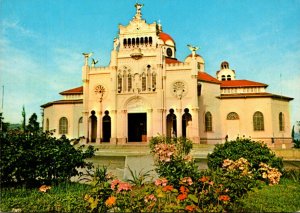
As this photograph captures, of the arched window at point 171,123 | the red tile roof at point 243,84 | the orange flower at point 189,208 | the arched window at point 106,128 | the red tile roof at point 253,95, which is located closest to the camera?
the orange flower at point 189,208

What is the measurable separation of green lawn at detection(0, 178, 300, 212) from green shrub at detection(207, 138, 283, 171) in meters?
2.13

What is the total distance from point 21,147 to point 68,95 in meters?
39.4

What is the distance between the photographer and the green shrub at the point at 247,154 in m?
11.4

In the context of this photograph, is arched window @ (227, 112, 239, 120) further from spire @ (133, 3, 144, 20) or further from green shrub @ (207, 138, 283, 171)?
green shrub @ (207, 138, 283, 171)

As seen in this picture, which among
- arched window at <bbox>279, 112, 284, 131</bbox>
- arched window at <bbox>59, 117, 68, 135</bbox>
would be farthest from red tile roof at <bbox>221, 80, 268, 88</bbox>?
arched window at <bbox>59, 117, 68, 135</bbox>

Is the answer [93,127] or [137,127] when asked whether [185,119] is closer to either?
[137,127]

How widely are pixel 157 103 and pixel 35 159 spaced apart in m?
30.9

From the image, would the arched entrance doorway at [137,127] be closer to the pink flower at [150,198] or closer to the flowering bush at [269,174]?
the flowering bush at [269,174]

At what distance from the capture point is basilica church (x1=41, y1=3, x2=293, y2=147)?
39844 mm

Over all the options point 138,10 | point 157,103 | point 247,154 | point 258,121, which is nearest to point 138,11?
point 138,10

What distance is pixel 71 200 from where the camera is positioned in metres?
7.30

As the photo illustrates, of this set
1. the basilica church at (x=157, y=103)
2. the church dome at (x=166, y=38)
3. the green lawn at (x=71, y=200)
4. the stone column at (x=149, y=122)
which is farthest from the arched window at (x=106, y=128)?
the green lawn at (x=71, y=200)

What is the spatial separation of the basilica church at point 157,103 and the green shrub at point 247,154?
2614 cm

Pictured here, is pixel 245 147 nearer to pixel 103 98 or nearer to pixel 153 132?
pixel 153 132
